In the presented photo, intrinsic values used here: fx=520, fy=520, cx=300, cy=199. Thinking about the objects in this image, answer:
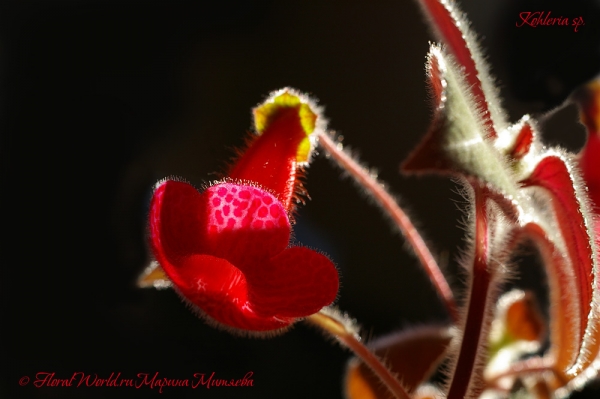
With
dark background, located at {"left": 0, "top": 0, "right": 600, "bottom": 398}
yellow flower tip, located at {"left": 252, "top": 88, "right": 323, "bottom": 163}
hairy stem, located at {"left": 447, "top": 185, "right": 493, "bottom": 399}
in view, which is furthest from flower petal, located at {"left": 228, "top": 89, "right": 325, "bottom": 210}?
dark background, located at {"left": 0, "top": 0, "right": 600, "bottom": 398}

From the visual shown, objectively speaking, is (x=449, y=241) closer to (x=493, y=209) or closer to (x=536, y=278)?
(x=536, y=278)

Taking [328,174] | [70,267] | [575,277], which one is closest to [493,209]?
[575,277]

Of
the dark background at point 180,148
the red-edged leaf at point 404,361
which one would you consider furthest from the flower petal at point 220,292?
the dark background at point 180,148

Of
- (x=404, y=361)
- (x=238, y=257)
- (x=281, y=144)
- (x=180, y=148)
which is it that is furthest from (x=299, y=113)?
(x=180, y=148)

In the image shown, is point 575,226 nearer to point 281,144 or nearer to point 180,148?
point 281,144

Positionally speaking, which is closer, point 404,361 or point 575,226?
point 575,226

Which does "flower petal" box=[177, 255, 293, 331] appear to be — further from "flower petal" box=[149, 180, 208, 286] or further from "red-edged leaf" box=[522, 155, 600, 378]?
"red-edged leaf" box=[522, 155, 600, 378]
